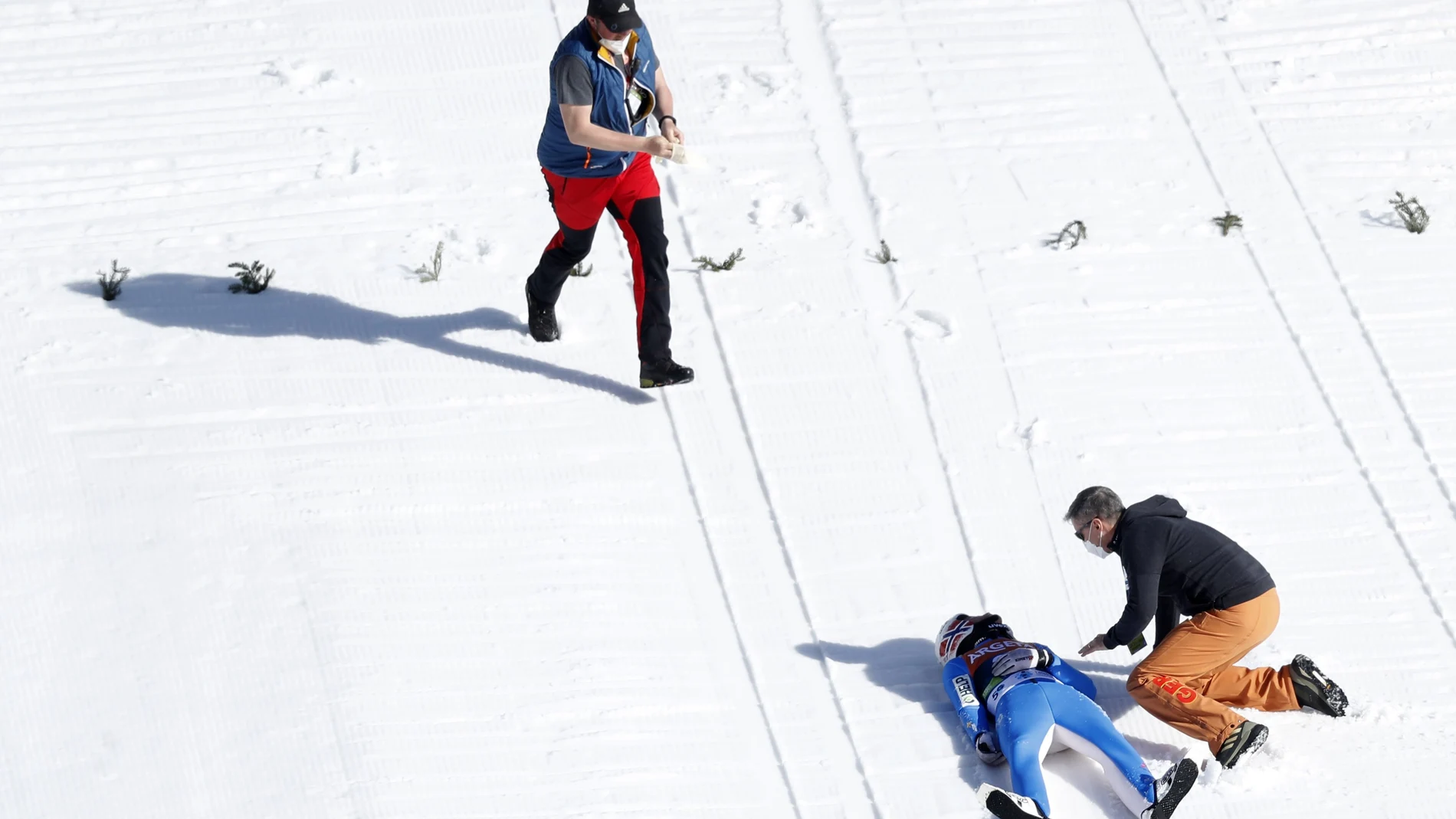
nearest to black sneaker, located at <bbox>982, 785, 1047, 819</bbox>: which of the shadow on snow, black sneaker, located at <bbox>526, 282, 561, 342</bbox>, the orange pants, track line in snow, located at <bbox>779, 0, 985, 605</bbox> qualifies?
the shadow on snow

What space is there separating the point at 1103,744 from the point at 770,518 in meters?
1.58

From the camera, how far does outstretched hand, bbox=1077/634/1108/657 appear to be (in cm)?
542

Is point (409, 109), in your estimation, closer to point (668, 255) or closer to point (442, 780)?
point (668, 255)

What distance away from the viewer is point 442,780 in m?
5.21

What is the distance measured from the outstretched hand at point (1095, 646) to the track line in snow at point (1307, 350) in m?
1.32

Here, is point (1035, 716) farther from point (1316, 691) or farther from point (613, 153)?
point (613, 153)

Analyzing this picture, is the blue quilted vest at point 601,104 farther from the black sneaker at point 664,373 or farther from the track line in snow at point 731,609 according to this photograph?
the track line in snow at point 731,609

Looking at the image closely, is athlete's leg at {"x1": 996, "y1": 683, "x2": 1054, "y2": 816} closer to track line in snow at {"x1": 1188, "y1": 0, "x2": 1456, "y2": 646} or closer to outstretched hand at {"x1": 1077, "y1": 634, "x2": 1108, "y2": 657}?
outstretched hand at {"x1": 1077, "y1": 634, "x2": 1108, "y2": 657}

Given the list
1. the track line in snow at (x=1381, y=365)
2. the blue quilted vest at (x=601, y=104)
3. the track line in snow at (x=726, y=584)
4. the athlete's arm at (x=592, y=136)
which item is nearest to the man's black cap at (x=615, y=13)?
the blue quilted vest at (x=601, y=104)

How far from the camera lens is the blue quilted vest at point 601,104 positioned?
570 centimetres

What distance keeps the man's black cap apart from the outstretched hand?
2602mm

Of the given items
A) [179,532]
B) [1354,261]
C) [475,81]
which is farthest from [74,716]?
[1354,261]

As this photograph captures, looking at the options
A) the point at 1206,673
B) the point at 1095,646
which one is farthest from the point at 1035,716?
the point at 1206,673

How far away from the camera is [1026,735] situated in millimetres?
5098
